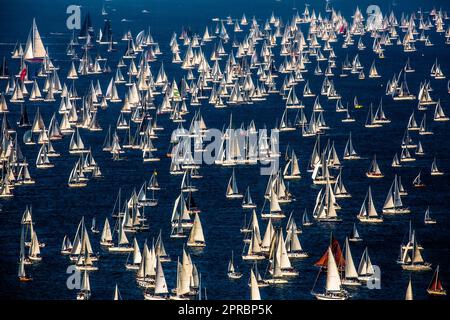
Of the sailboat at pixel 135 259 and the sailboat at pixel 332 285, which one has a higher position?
the sailboat at pixel 135 259

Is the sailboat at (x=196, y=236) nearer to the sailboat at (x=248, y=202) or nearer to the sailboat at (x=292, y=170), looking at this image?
the sailboat at (x=248, y=202)

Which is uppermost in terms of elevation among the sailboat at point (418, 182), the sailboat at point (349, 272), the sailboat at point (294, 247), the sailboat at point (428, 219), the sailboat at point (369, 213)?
the sailboat at point (418, 182)

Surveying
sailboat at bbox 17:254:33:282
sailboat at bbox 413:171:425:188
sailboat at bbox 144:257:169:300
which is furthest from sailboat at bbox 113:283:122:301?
sailboat at bbox 413:171:425:188

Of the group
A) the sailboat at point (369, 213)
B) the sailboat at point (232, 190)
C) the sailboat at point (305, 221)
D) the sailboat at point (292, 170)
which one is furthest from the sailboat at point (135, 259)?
the sailboat at point (292, 170)

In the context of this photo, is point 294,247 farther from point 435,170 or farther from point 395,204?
point 435,170

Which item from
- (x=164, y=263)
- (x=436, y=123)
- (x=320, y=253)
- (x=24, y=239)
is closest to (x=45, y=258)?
(x=24, y=239)

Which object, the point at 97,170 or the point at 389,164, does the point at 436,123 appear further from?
the point at 97,170

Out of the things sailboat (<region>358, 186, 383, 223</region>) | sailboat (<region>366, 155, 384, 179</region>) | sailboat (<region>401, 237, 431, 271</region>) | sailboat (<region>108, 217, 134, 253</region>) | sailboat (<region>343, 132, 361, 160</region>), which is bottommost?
sailboat (<region>401, 237, 431, 271</region>)

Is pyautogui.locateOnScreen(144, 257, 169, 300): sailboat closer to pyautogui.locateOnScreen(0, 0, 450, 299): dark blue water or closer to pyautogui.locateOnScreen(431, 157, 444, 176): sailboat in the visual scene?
pyautogui.locateOnScreen(0, 0, 450, 299): dark blue water

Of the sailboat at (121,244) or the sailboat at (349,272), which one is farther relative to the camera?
the sailboat at (121,244)

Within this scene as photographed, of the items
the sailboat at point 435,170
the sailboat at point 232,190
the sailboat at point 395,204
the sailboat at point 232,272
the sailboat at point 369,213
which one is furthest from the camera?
the sailboat at point 435,170

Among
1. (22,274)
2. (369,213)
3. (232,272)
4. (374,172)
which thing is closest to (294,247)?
(232,272)

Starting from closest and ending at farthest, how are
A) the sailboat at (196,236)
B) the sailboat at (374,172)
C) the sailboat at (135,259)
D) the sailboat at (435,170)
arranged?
the sailboat at (135,259), the sailboat at (196,236), the sailboat at (374,172), the sailboat at (435,170)
